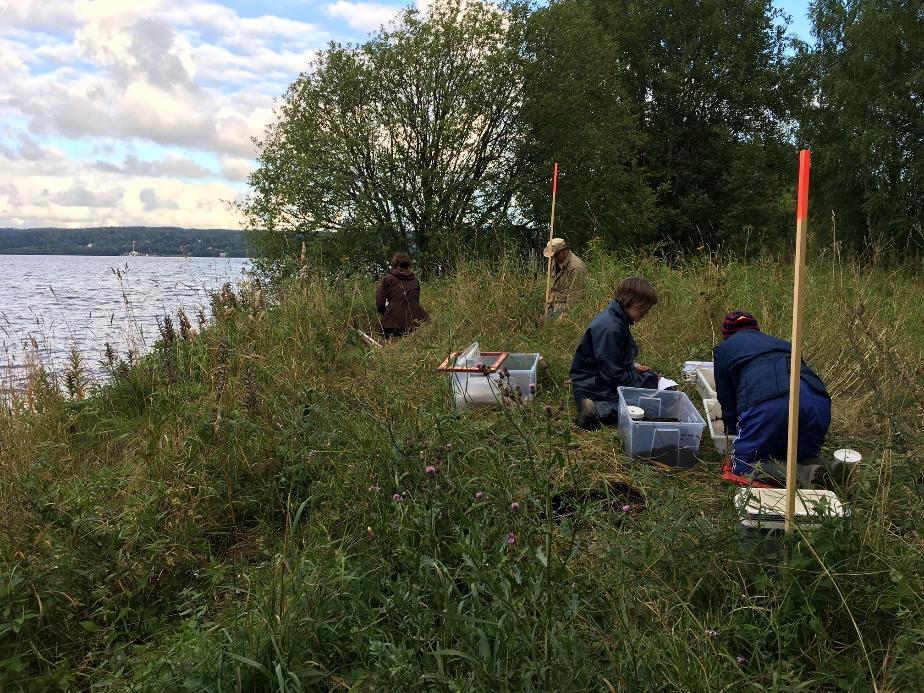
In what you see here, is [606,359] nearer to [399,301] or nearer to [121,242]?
[399,301]

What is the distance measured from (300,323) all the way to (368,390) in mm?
1797

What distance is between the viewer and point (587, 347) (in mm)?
4277

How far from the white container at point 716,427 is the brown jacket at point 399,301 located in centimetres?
374

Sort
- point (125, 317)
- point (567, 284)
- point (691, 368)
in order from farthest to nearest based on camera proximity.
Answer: point (567, 284) < point (125, 317) < point (691, 368)

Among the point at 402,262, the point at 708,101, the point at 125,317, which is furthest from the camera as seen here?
the point at 708,101

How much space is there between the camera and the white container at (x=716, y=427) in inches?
139

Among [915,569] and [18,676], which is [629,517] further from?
[18,676]

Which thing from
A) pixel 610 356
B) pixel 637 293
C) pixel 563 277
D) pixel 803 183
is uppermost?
pixel 803 183

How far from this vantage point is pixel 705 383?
→ 4344mm

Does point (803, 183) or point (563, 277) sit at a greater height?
point (803, 183)

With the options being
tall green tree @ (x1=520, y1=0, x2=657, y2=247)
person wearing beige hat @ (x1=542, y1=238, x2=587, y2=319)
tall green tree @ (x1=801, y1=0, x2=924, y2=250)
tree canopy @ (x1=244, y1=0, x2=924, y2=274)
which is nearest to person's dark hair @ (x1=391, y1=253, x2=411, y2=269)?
person wearing beige hat @ (x1=542, y1=238, x2=587, y2=319)

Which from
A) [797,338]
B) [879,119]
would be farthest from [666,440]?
[879,119]

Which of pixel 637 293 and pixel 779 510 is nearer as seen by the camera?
pixel 779 510

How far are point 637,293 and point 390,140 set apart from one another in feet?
29.8
